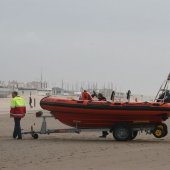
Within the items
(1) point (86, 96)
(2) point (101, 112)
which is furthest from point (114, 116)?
(1) point (86, 96)

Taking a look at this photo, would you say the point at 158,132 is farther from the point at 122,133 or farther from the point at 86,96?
the point at 86,96

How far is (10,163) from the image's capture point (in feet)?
29.5

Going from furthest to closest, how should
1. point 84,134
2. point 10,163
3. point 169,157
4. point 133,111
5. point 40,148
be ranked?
point 84,134 → point 133,111 → point 40,148 → point 169,157 → point 10,163

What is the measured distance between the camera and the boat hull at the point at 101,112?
14031 mm

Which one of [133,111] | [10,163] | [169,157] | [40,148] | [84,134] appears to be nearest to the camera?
[10,163]

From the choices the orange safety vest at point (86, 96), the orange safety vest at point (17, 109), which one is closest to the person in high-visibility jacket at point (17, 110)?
the orange safety vest at point (17, 109)

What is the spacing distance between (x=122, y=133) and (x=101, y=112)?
82 cm

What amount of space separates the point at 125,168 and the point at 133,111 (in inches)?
231

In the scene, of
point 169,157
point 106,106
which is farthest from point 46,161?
point 106,106

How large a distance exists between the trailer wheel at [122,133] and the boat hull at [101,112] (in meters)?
0.20

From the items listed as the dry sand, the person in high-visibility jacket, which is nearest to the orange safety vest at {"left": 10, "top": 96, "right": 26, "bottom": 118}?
the person in high-visibility jacket

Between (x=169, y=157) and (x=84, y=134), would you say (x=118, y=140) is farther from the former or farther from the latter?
(x=169, y=157)

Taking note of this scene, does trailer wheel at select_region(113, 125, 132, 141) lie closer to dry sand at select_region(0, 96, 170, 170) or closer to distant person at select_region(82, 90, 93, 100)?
distant person at select_region(82, 90, 93, 100)

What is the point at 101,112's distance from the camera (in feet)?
46.9
